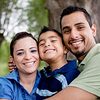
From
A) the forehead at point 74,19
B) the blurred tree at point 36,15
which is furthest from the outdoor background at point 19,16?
the forehead at point 74,19

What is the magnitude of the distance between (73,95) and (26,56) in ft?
1.61

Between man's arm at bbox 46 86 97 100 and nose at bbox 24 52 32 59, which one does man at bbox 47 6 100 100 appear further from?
nose at bbox 24 52 32 59

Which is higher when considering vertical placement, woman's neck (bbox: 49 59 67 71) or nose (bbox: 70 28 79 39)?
nose (bbox: 70 28 79 39)

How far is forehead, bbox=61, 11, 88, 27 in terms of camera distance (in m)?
2.63

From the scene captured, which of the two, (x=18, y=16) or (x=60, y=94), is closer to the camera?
(x=60, y=94)

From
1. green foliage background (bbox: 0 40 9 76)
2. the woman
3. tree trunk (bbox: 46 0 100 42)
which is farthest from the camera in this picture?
green foliage background (bbox: 0 40 9 76)

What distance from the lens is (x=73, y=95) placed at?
223 centimetres

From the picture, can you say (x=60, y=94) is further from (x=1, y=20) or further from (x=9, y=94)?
(x=1, y=20)

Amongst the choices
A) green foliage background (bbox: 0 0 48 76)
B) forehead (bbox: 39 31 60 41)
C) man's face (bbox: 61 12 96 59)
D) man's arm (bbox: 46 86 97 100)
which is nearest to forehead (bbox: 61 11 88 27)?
man's face (bbox: 61 12 96 59)

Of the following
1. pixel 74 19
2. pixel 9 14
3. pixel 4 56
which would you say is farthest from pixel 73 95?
pixel 4 56

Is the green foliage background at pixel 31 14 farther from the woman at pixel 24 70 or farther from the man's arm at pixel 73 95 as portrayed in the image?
the man's arm at pixel 73 95

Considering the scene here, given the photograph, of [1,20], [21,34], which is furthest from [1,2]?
[21,34]

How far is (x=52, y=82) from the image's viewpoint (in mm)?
2459

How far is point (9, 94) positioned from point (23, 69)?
9.4 inches
